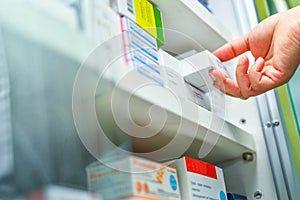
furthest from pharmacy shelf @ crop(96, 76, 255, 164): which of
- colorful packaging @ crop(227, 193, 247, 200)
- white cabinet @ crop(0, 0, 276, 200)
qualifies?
colorful packaging @ crop(227, 193, 247, 200)

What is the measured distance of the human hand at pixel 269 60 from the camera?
835mm

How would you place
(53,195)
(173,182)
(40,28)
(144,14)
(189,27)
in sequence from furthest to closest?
1. (189,27)
2. (144,14)
3. (173,182)
4. (40,28)
5. (53,195)

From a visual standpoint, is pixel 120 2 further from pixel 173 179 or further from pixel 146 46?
pixel 173 179

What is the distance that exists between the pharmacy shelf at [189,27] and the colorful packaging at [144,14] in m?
0.06

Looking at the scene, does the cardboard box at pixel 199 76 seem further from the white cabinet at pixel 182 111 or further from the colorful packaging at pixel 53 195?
the colorful packaging at pixel 53 195

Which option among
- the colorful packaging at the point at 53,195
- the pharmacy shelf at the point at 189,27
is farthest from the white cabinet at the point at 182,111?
the colorful packaging at the point at 53,195

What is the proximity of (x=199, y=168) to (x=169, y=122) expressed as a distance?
11cm

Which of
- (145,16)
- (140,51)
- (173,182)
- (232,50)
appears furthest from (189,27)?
(173,182)

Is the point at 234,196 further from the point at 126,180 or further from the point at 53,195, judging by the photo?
the point at 53,195

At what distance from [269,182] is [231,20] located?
0.48 metres

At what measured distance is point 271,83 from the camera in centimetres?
87

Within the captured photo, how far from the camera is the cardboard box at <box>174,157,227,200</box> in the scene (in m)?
0.68

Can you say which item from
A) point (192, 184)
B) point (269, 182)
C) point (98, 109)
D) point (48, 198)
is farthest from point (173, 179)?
point (269, 182)

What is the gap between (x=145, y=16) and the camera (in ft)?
2.59
